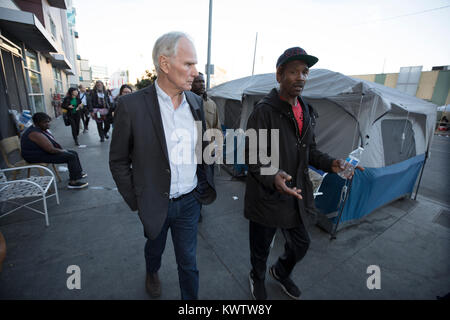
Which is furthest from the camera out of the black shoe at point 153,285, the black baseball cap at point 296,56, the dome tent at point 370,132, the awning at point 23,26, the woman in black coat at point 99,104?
the woman in black coat at point 99,104

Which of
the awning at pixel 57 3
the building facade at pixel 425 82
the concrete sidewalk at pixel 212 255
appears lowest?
the concrete sidewalk at pixel 212 255

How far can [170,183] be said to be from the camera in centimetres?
158

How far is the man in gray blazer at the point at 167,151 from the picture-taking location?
4.77 ft

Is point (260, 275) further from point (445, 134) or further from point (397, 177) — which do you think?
point (445, 134)

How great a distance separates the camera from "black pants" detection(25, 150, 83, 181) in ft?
13.0

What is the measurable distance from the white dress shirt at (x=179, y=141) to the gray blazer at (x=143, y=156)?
0.24 feet

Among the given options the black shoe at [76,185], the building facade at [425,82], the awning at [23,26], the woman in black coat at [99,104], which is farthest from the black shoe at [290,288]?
the building facade at [425,82]

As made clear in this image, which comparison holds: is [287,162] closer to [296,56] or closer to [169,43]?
[296,56]

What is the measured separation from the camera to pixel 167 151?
1.52 m

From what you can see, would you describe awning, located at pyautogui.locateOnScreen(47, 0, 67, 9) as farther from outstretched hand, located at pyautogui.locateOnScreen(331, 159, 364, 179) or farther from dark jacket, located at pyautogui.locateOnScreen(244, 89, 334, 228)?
outstretched hand, located at pyautogui.locateOnScreen(331, 159, 364, 179)

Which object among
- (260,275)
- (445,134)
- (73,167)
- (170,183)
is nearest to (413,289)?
(260,275)

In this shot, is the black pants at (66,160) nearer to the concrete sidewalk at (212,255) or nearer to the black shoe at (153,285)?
the concrete sidewalk at (212,255)

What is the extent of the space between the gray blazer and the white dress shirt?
0.24ft

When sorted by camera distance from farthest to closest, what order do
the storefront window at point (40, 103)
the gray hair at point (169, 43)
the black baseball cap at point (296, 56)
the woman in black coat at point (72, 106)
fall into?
1. the storefront window at point (40, 103)
2. the woman in black coat at point (72, 106)
3. the black baseball cap at point (296, 56)
4. the gray hair at point (169, 43)
